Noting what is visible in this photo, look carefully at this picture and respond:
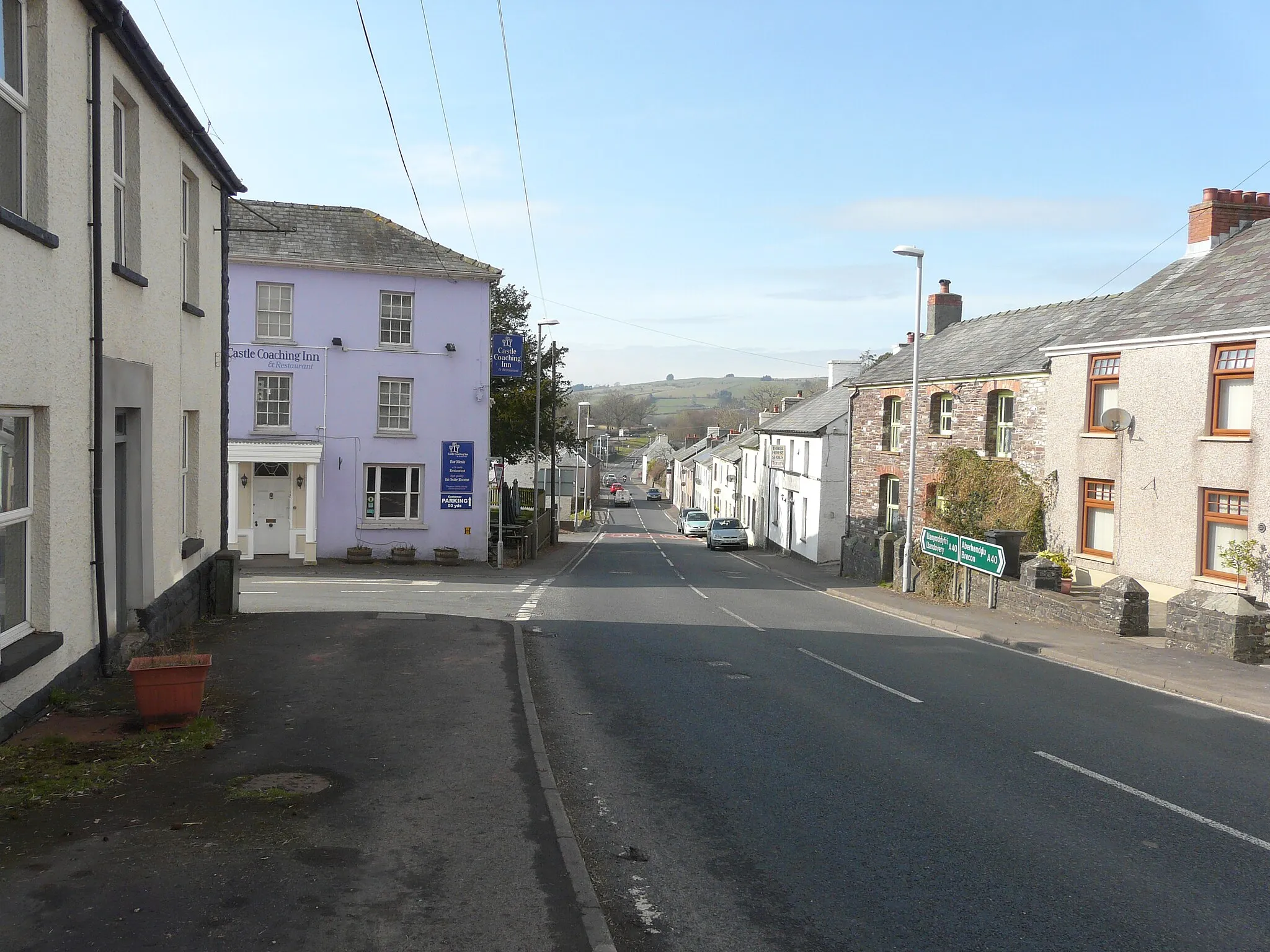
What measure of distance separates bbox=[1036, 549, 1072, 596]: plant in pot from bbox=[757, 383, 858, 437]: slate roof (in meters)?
12.1

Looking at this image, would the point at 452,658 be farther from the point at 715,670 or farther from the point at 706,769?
the point at 706,769

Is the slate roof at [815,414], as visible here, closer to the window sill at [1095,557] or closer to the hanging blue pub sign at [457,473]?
the window sill at [1095,557]

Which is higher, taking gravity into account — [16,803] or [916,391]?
[916,391]

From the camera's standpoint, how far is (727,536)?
5047 centimetres

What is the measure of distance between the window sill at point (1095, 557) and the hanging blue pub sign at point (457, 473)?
56.7 ft

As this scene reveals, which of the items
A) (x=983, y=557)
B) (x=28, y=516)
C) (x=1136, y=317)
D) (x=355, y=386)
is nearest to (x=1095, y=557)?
(x=983, y=557)

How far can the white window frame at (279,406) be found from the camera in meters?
29.2

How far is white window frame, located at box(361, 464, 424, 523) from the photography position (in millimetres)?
30406

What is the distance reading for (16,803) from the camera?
6312 millimetres

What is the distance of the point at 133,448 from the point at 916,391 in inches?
721

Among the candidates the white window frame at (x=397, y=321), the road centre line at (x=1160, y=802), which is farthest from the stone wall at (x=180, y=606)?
the white window frame at (x=397, y=321)

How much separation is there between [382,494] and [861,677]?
67.7 feet

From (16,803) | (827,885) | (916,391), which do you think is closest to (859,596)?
(916,391)

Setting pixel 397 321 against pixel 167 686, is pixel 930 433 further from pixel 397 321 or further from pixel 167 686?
pixel 167 686
